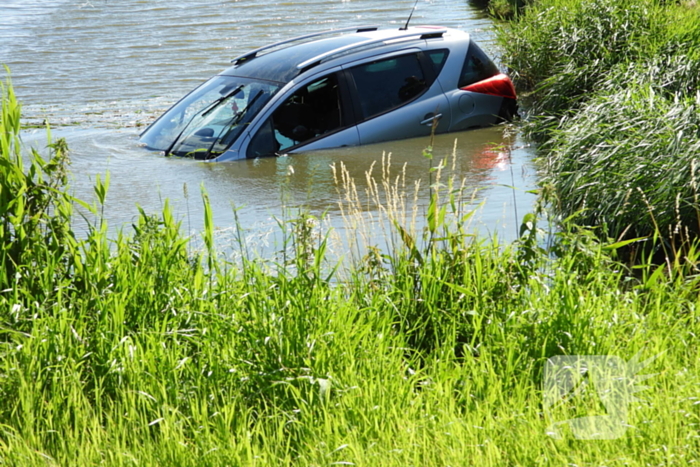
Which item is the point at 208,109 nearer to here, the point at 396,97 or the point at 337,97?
the point at 337,97

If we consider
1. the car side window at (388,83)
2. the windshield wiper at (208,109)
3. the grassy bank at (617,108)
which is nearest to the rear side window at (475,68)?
the car side window at (388,83)

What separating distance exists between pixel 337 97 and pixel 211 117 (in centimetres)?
132

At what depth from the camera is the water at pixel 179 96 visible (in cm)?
718

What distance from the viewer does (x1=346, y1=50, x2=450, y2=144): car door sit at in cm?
867

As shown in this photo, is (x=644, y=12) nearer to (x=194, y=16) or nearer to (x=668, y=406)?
(x=668, y=406)

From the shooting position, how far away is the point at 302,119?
8.44 metres

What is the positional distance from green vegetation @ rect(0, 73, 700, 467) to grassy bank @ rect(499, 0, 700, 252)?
2.09 ft

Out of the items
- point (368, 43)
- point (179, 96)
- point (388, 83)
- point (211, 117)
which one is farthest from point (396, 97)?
point (179, 96)

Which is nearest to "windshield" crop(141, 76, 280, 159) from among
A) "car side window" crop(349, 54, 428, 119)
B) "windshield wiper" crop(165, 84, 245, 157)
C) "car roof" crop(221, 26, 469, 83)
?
"windshield wiper" crop(165, 84, 245, 157)

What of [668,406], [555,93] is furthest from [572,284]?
[555,93]

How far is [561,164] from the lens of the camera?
677 cm

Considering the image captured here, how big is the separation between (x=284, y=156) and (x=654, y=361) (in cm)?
528

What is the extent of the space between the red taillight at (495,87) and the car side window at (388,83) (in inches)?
28.7

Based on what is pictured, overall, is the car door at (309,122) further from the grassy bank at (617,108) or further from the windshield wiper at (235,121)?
the grassy bank at (617,108)
